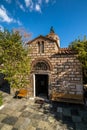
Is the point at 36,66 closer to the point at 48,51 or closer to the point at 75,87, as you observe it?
the point at 48,51

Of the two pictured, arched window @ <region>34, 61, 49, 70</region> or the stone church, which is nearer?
the stone church

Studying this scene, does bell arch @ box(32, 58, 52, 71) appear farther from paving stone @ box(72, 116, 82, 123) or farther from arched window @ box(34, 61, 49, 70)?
paving stone @ box(72, 116, 82, 123)

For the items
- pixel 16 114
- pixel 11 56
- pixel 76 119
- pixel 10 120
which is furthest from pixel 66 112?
pixel 11 56

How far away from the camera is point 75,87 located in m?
10.1

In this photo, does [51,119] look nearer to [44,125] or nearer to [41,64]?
[44,125]

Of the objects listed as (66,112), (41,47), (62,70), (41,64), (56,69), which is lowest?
(66,112)

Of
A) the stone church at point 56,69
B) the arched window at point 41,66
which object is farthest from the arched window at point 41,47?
the arched window at point 41,66

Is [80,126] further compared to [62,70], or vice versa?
[62,70]

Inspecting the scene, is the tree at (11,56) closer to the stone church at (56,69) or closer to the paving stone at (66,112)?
the stone church at (56,69)

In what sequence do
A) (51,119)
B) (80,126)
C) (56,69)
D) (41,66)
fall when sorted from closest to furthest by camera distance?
1. (80,126)
2. (51,119)
3. (56,69)
4. (41,66)

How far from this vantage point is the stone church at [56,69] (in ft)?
33.1

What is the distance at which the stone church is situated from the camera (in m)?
10.1

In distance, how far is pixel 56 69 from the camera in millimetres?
10688

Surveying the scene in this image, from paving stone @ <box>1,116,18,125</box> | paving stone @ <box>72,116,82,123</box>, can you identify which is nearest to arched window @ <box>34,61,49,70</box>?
paving stone @ <box>72,116,82,123</box>
